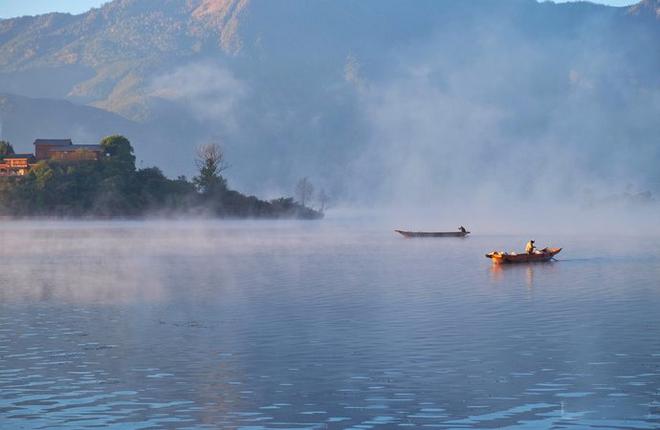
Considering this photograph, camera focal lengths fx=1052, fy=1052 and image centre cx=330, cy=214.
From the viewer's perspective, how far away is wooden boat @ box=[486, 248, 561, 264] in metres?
98.5

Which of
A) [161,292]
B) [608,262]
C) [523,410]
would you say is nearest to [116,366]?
[523,410]

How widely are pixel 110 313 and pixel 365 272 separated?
1415 inches

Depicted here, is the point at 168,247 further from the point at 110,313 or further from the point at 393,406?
the point at 393,406

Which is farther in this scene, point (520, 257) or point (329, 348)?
point (520, 257)

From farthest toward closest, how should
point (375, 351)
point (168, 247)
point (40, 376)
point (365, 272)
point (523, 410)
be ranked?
point (168, 247) < point (365, 272) < point (375, 351) < point (40, 376) < point (523, 410)

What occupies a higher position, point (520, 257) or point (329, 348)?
point (520, 257)

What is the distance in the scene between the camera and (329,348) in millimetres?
46594

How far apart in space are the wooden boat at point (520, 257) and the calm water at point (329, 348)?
16.7 ft

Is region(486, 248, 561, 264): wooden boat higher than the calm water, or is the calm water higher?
region(486, 248, 561, 264): wooden boat

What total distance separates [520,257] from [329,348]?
56.3m

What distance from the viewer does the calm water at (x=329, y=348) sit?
34.5m

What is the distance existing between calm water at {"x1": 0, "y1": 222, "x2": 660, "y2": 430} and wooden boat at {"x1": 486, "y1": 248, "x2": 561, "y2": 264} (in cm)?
510

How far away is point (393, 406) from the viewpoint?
115 ft

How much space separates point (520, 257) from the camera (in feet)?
328
